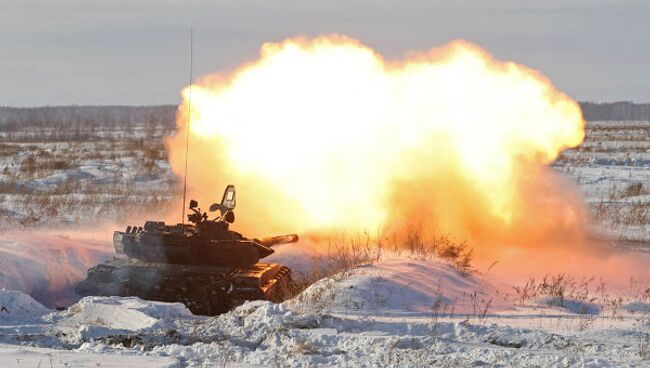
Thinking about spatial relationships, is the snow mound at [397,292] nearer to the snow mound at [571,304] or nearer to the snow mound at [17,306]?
the snow mound at [571,304]

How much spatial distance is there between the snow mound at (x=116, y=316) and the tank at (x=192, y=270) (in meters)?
1.92

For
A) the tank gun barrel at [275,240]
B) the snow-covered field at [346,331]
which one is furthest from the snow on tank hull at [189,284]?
the snow-covered field at [346,331]

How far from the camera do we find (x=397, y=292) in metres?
16.6

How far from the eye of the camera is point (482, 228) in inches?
1087

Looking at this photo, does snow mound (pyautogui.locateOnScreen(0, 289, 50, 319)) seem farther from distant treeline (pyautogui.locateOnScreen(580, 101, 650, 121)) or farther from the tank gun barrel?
distant treeline (pyautogui.locateOnScreen(580, 101, 650, 121))

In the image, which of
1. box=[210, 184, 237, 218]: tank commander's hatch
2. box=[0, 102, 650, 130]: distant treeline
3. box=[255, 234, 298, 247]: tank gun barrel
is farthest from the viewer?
box=[0, 102, 650, 130]: distant treeline

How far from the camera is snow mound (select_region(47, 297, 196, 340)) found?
14211 mm

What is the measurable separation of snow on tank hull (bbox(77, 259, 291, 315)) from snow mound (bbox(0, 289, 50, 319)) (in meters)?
2.33

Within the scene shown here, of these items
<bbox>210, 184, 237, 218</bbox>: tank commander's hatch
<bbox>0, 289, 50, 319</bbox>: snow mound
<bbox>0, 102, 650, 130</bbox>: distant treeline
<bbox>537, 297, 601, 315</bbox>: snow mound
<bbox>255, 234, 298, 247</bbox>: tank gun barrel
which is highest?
<bbox>0, 102, 650, 130</bbox>: distant treeline

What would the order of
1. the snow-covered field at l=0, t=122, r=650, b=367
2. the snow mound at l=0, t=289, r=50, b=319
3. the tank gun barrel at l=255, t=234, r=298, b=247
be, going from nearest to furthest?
the snow-covered field at l=0, t=122, r=650, b=367 → the snow mound at l=0, t=289, r=50, b=319 → the tank gun barrel at l=255, t=234, r=298, b=247

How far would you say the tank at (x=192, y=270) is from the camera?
1814 cm

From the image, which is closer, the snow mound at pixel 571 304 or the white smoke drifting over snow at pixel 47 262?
the snow mound at pixel 571 304

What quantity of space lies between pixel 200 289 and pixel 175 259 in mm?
1105

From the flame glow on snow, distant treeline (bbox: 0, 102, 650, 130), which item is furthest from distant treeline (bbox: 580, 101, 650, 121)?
the flame glow on snow
